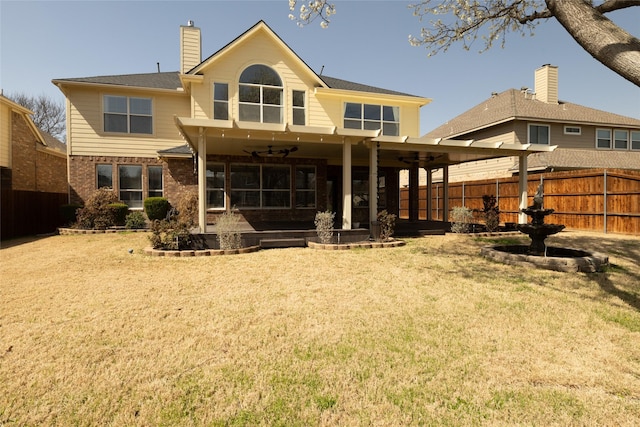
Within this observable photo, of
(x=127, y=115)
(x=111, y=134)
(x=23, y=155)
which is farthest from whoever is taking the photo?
(x=23, y=155)

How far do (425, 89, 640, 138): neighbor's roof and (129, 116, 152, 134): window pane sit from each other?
778 inches

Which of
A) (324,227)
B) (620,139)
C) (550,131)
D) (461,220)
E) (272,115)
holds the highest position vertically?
(550,131)

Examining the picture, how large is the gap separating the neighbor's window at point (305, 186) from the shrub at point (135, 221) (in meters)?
6.80

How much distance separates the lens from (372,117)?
608 inches

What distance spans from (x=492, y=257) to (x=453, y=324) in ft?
15.4

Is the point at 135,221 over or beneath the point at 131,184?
beneath

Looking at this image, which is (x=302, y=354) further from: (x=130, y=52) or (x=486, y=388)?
(x=130, y=52)

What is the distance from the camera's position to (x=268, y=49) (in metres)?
14.1

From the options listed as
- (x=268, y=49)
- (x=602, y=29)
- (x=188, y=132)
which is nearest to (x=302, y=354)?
(x=602, y=29)

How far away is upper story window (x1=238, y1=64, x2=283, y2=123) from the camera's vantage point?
1375cm

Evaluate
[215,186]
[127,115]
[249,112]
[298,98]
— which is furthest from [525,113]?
[127,115]

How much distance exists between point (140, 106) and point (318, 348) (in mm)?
15484

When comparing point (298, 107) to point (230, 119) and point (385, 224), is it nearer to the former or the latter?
point (230, 119)

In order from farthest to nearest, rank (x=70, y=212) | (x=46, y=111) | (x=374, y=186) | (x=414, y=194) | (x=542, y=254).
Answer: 1. (x=46, y=111)
2. (x=414, y=194)
3. (x=70, y=212)
4. (x=374, y=186)
5. (x=542, y=254)
